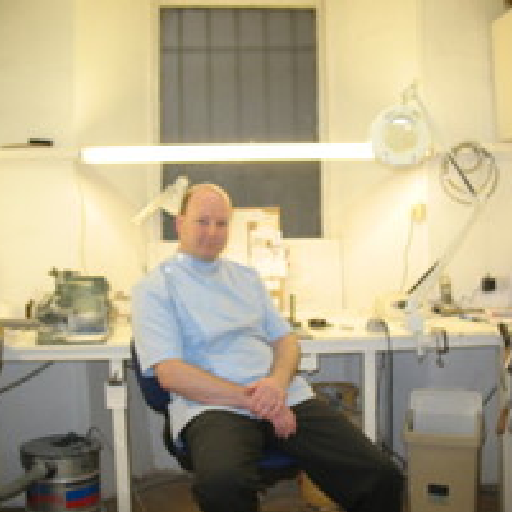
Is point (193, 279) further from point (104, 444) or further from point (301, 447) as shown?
point (104, 444)

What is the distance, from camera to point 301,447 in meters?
2.05

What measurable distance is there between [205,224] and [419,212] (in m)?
1.15

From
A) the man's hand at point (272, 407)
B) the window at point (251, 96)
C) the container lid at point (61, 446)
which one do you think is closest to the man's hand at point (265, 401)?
the man's hand at point (272, 407)

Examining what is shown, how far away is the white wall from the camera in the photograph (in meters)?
2.91


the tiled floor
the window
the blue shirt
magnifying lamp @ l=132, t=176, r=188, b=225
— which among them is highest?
the window

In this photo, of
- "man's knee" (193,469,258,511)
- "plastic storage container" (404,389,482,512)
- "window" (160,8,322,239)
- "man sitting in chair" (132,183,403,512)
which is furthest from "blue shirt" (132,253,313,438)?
"window" (160,8,322,239)

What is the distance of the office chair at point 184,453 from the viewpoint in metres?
2.02

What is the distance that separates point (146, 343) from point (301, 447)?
530 mm

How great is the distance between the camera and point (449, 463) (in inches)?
101

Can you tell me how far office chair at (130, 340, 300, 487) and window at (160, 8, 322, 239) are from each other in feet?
4.51

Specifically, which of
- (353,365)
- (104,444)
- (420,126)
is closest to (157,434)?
(104,444)

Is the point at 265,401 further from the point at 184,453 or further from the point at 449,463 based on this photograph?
the point at 449,463

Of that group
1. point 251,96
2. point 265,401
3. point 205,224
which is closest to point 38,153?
point 205,224

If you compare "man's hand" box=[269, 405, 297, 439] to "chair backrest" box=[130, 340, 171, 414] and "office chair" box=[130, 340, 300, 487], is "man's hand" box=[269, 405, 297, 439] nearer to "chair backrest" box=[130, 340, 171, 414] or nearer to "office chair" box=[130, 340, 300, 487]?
"office chair" box=[130, 340, 300, 487]
